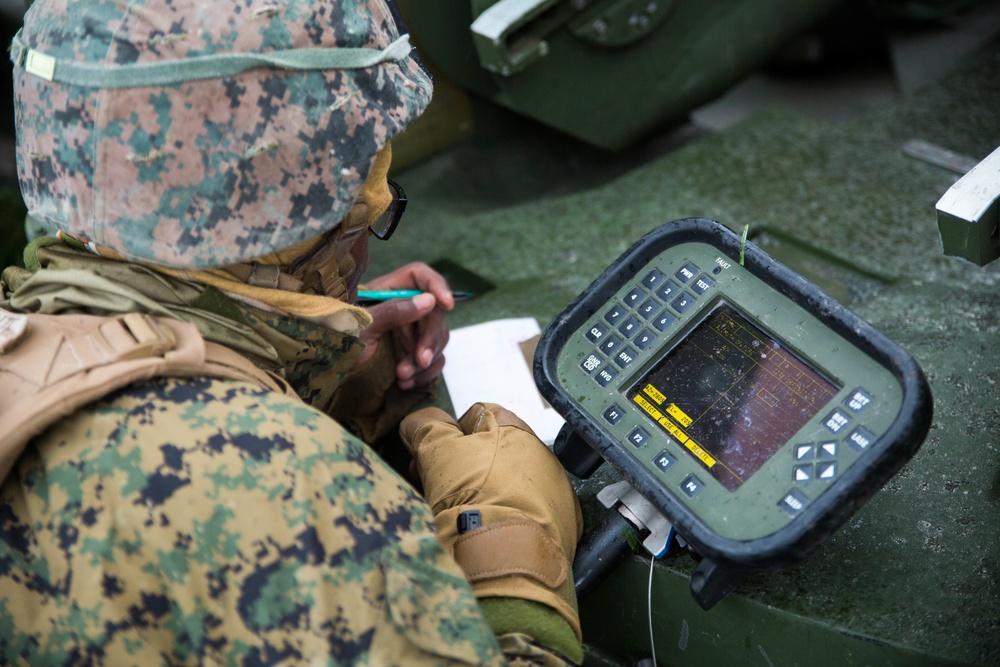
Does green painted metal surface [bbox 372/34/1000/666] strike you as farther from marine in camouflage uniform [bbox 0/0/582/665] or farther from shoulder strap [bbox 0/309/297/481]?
shoulder strap [bbox 0/309/297/481]

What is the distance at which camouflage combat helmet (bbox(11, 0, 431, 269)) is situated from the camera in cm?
101

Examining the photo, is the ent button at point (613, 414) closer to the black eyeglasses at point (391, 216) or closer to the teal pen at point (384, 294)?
the black eyeglasses at point (391, 216)

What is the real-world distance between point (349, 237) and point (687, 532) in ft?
1.78

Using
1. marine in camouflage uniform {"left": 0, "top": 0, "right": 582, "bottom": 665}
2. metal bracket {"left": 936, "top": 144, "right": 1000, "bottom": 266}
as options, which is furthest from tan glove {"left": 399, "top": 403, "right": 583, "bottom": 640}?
metal bracket {"left": 936, "top": 144, "right": 1000, "bottom": 266}

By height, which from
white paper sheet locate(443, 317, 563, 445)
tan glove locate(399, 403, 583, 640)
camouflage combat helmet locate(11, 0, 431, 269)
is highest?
camouflage combat helmet locate(11, 0, 431, 269)

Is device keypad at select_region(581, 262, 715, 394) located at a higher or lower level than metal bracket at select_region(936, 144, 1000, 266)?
lower

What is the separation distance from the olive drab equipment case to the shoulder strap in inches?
48.7

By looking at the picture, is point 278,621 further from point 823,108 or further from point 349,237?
point 823,108

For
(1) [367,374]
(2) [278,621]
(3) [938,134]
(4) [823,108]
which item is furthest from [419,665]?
(4) [823,108]

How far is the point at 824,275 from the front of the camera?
1.96m

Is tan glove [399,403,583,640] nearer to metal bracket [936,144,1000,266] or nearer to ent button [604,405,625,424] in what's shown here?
ent button [604,405,625,424]

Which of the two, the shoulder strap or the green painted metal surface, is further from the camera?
the green painted metal surface

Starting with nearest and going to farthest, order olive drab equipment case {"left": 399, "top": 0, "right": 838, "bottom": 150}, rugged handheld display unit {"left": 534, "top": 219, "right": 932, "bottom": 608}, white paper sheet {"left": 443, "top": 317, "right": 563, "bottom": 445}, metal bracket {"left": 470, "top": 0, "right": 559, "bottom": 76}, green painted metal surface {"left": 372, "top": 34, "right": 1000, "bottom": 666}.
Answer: rugged handheld display unit {"left": 534, "top": 219, "right": 932, "bottom": 608} → green painted metal surface {"left": 372, "top": 34, "right": 1000, "bottom": 666} → white paper sheet {"left": 443, "top": 317, "right": 563, "bottom": 445} → metal bracket {"left": 470, "top": 0, "right": 559, "bottom": 76} → olive drab equipment case {"left": 399, "top": 0, "right": 838, "bottom": 150}

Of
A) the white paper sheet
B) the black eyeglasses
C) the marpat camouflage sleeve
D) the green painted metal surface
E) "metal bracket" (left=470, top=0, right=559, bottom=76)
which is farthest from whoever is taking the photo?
"metal bracket" (left=470, top=0, right=559, bottom=76)
